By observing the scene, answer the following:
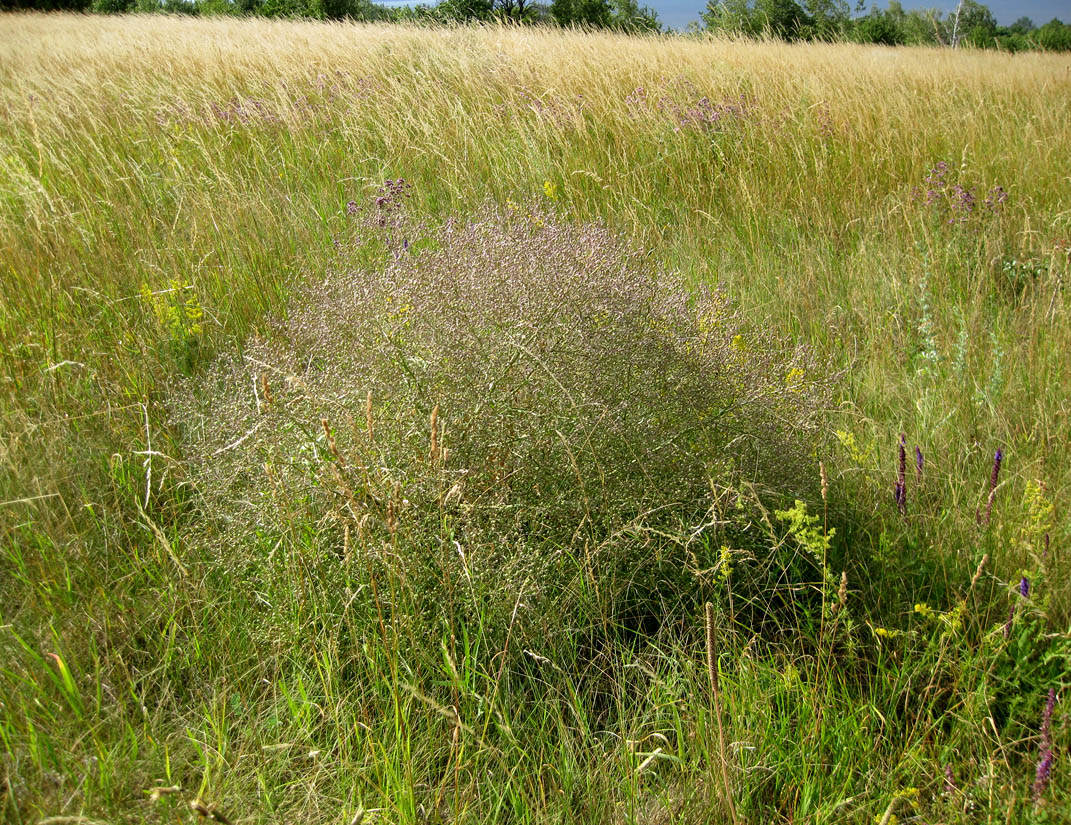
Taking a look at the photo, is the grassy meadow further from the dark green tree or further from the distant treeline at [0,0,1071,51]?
the dark green tree

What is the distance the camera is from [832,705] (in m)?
1.55

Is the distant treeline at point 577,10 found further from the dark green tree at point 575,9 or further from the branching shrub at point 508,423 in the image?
the branching shrub at point 508,423

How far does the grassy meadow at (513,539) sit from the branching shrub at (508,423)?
0.01 meters

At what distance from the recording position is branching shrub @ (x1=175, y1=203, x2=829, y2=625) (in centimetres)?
173

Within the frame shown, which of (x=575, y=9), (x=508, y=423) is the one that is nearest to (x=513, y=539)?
(x=508, y=423)

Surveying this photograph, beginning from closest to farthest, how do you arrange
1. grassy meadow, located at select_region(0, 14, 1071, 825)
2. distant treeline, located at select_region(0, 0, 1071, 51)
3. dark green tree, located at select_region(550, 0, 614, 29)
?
grassy meadow, located at select_region(0, 14, 1071, 825) < distant treeline, located at select_region(0, 0, 1071, 51) < dark green tree, located at select_region(550, 0, 614, 29)

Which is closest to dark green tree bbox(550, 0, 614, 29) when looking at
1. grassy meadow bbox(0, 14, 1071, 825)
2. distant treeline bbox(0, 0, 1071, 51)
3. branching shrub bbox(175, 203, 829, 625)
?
distant treeline bbox(0, 0, 1071, 51)

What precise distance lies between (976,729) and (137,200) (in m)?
4.03

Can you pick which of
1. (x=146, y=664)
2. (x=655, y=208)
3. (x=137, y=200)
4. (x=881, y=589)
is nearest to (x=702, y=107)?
(x=655, y=208)

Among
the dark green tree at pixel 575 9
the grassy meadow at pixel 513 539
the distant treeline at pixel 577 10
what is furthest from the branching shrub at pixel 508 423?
the dark green tree at pixel 575 9

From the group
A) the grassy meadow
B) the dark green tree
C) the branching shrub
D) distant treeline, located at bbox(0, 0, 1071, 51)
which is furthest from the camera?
the dark green tree

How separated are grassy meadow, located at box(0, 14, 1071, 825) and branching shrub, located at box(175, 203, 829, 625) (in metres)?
0.01

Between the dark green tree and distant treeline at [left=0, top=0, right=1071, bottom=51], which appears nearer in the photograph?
distant treeline at [left=0, top=0, right=1071, bottom=51]

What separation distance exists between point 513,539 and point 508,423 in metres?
0.28
